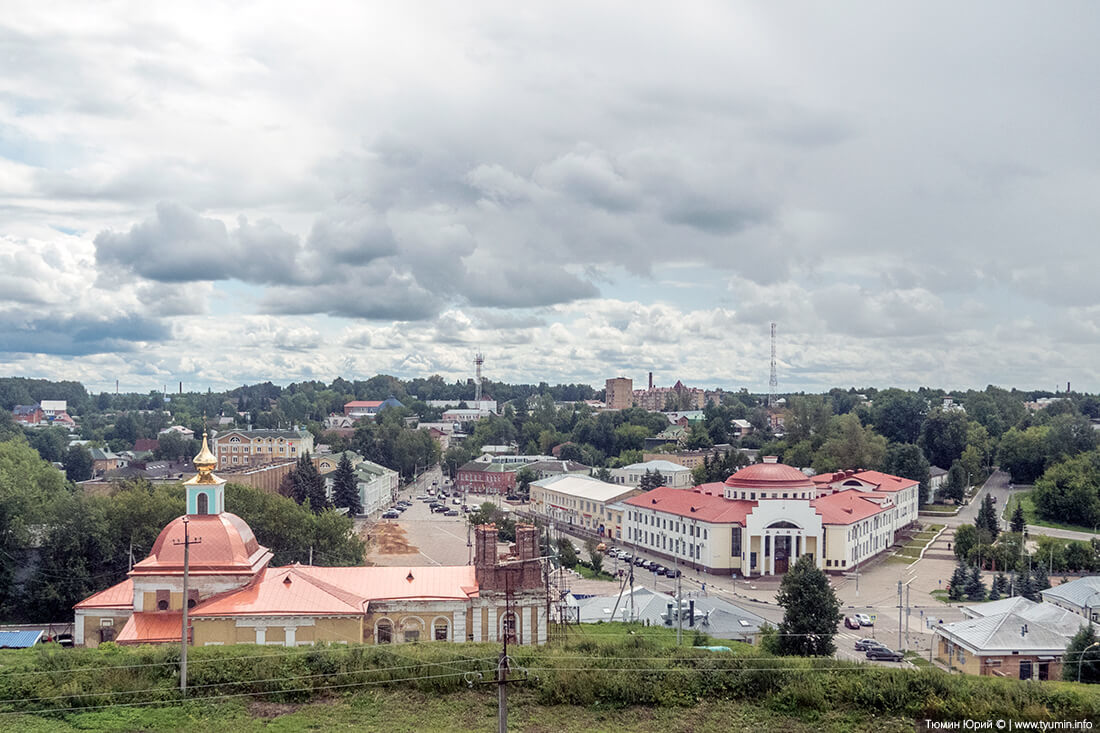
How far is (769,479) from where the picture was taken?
56656mm

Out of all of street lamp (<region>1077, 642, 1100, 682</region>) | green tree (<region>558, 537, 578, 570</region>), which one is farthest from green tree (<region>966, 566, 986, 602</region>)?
green tree (<region>558, 537, 578, 570</region>)

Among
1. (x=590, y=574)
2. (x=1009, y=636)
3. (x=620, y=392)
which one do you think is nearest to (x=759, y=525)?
(x=590, y=574)

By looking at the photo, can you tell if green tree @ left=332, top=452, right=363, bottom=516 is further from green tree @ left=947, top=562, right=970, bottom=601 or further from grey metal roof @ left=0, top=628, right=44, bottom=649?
green tree @ left=947, top=562, right=970, bottom=601

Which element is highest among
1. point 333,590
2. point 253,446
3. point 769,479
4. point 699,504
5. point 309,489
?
point 769,479

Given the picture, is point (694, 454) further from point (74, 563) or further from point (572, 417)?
point (74, 563)

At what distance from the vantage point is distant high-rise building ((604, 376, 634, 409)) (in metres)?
191

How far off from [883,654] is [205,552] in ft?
84.7

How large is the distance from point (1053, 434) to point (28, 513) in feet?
302

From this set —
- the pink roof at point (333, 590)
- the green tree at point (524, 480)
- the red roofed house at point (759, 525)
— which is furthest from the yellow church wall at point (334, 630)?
the green tree at point (524, 480)

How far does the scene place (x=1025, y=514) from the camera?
74312mm

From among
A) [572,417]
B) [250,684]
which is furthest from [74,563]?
[572,417]

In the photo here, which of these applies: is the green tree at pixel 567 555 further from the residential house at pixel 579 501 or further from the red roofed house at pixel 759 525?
the residential house at pixel 579 501

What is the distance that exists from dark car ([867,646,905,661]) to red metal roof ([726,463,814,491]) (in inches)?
853

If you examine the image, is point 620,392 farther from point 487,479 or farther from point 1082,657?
point 1082,657
